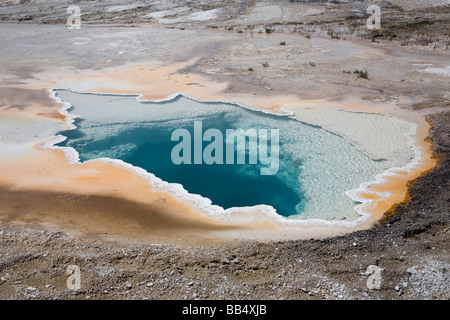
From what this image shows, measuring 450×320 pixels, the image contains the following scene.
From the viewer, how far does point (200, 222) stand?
19.2 ft

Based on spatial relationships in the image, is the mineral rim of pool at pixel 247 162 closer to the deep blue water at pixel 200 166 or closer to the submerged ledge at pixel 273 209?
the deep blue water at pixel 200 166

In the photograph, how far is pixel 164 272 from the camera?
4.80 m

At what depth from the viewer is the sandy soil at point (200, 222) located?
4.64 meters

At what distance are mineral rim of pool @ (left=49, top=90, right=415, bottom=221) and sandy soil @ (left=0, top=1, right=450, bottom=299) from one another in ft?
2.04

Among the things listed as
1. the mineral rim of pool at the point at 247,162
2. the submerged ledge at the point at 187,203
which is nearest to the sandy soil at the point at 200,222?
the submerged ledge at the point at 187,203

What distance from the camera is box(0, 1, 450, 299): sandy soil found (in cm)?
464

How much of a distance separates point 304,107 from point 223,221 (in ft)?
17.4

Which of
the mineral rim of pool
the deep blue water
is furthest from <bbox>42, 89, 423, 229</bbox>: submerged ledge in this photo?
the deep blue water

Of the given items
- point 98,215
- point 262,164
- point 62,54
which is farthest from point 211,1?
point 98,215

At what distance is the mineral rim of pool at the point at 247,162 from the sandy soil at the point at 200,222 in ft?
2.04

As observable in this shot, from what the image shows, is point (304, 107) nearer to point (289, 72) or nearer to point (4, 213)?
point (289, 72)

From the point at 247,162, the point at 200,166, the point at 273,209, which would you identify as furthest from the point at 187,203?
the point at 247,162

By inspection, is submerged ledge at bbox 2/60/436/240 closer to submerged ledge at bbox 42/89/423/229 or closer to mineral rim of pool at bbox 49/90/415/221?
submerged ledge at bbox 42/89/423/229

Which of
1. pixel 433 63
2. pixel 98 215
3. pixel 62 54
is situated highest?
pixel 62 54
